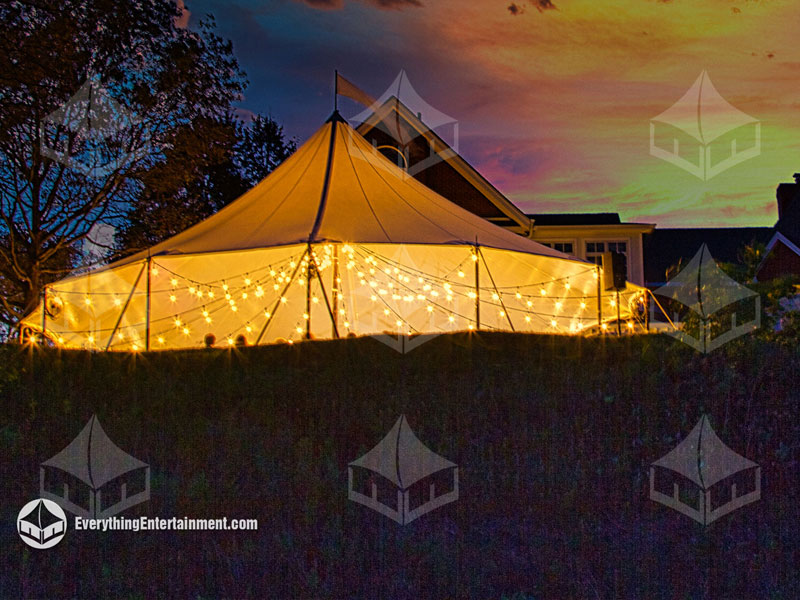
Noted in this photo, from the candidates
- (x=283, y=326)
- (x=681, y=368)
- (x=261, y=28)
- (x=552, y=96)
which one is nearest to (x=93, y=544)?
(x=681, y=368)

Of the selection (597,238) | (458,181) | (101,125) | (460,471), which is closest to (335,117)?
(101,125)

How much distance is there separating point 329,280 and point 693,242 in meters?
24.1

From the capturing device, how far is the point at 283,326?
1022 cm

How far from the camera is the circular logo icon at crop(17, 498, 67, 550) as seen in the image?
4727 mm

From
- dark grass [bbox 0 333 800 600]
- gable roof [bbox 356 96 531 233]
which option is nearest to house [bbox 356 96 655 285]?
gable roof [bbox 356 96 531 233]

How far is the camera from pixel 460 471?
4.46 metres

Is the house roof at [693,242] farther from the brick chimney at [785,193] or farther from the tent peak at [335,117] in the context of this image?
the tent peak at [335,117]

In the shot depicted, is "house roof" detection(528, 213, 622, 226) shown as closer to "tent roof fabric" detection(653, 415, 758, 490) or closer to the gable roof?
the gable roof

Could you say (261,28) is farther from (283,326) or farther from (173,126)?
(283,326)

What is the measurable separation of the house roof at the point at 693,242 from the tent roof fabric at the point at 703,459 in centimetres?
2570

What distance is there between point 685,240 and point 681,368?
28.5 m

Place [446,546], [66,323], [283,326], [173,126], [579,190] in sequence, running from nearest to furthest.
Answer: [446,546], [283,326], [66,323], [173,126], [579,190]

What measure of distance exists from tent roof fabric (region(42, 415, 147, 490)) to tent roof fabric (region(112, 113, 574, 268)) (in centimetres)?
391

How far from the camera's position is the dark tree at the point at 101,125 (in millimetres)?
13859
